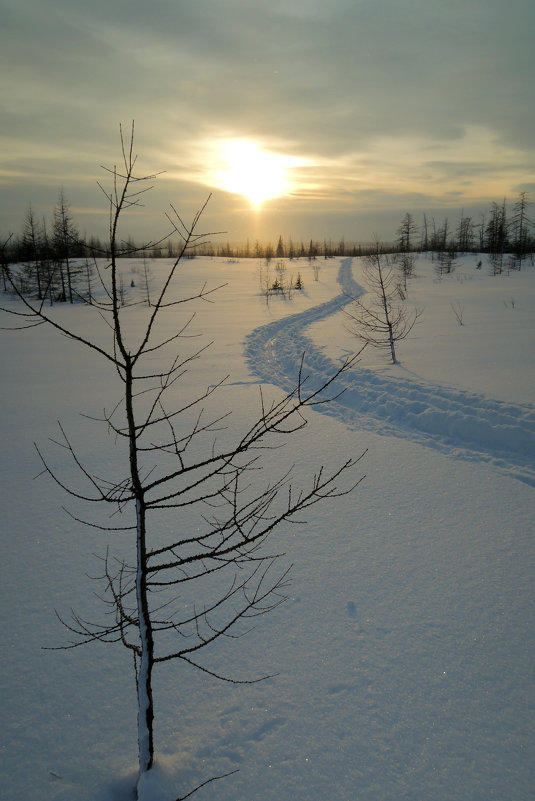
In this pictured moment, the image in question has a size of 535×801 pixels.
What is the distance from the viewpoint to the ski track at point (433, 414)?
541 centimetres

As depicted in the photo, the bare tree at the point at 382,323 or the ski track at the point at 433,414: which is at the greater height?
the bare tree at the point at 382,323

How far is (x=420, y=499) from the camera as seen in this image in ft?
13.8

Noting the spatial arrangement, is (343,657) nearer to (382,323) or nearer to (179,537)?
(179,537)

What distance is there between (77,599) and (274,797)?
1804mm

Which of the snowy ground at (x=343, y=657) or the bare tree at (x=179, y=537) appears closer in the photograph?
the bare tree at (x=179, y=537)

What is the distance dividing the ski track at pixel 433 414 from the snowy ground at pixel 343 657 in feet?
0.16

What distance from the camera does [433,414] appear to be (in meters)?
6.39

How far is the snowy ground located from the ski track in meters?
0.05

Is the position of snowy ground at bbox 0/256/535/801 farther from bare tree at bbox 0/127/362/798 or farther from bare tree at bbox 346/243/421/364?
bare tree at bbox 346/243/421/364

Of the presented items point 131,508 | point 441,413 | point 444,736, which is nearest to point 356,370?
point 441,413

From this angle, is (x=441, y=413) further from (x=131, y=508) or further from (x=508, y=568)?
(x=131, y=508)

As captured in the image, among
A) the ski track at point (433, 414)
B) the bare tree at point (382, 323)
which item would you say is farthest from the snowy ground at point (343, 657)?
the bare tree at point (382, 323)

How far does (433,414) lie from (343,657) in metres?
4.52

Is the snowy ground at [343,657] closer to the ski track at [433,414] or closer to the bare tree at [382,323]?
the ski track at [433,414]
